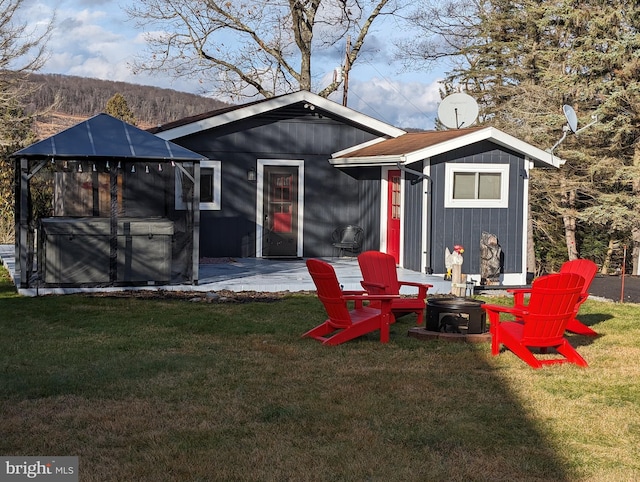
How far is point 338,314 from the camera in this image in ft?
29.8

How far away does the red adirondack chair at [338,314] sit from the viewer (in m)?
8.90

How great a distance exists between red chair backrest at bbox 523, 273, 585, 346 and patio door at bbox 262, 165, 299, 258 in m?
9.74

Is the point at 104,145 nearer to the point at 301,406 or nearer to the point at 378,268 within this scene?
the point at 378,268

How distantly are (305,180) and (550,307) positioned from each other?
999cm

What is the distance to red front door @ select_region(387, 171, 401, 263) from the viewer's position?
16.6 meters

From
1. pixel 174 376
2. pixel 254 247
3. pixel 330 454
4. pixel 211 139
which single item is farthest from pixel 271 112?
pixel 330 454

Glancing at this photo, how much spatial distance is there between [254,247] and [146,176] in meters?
2.53

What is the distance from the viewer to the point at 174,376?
7449mm

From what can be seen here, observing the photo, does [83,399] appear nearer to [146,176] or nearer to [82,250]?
[82,250]

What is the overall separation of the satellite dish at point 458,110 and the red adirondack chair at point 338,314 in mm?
8412

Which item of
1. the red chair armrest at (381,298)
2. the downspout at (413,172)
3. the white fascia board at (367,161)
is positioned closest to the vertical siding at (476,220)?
the downspout at (413,172)

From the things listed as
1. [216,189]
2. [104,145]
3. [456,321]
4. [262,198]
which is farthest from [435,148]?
[456,321]

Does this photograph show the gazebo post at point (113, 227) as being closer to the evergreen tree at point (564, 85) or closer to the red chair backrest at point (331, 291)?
the red chair backrest at point (331, 291)
